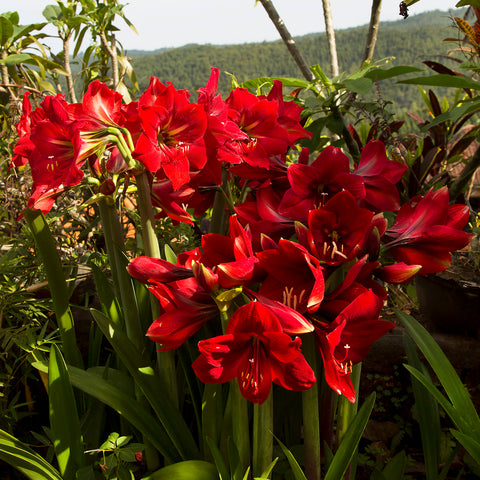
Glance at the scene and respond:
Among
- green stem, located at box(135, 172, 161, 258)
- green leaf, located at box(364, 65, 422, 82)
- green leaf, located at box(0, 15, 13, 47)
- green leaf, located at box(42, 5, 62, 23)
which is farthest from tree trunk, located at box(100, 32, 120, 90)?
green stem, located at box(135, 172, 161, 258)

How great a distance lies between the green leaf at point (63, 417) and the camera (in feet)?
Answer: 3.23

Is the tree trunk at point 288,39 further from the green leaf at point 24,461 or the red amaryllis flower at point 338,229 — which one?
the green leaf at point 24,461

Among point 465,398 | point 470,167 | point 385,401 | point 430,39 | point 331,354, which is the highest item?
point 430,39

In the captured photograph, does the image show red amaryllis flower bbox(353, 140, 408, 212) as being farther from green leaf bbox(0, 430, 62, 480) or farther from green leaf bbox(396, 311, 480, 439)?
green leaf bbox(0, 430, 62, 480)

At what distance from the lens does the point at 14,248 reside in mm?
1494

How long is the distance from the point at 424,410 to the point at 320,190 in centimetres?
71

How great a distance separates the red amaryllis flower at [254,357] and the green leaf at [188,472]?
0.94 feet

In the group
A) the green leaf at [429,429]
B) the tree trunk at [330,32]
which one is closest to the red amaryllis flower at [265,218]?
the green leaf at [429,429]

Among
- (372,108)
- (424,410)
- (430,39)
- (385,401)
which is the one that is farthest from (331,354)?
(430,39)

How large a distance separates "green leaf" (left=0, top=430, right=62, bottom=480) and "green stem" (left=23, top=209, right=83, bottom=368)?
26 centimetres

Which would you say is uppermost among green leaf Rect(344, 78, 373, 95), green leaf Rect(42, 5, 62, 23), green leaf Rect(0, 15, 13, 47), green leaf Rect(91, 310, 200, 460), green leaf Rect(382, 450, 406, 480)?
green leaf Rect(42, 5, 62, 23)

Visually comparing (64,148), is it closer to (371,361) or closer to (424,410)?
(424,410)

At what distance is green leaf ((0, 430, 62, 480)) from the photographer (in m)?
0.88

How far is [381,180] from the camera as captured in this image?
916 millimetres
